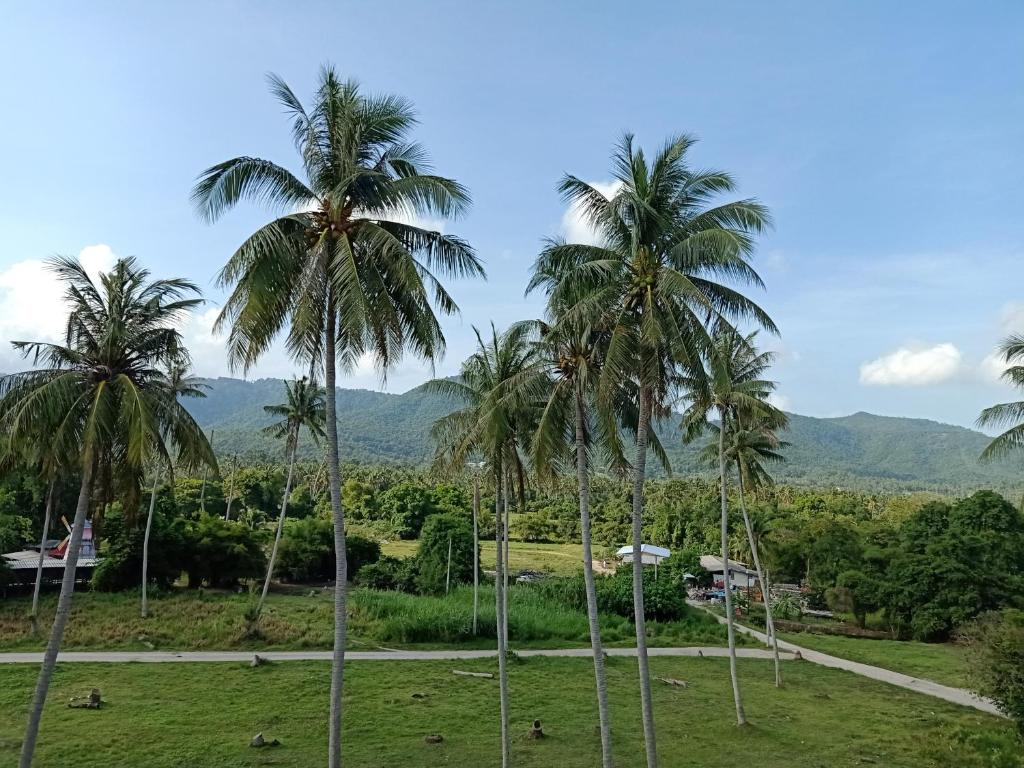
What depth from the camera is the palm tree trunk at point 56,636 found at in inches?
408

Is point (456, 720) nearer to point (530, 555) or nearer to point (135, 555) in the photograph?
point (135, 555)

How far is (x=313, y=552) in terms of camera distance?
42344mm

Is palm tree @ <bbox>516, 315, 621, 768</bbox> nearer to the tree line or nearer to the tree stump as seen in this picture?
the tree line

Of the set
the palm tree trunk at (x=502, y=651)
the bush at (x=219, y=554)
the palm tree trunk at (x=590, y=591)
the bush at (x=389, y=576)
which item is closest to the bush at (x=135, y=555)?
the bush at (x=219, y=554)

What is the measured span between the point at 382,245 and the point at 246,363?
3.06 metres

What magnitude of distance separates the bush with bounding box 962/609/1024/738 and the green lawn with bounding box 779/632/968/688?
655 centimetres

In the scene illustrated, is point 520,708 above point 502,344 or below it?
below

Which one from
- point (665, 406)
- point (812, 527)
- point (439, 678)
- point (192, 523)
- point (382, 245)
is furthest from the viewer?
point (812, 527)

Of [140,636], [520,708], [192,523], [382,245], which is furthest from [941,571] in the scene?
[192,523]

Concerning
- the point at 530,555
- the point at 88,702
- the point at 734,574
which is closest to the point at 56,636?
the point at 88,702

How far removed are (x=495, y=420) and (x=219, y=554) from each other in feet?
94.5

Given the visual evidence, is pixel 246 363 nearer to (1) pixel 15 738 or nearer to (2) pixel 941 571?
(1) pixel 15 738

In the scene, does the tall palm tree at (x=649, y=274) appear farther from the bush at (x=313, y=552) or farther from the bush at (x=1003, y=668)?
the bush at (x=313, y=552)

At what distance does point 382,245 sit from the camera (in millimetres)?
10289
